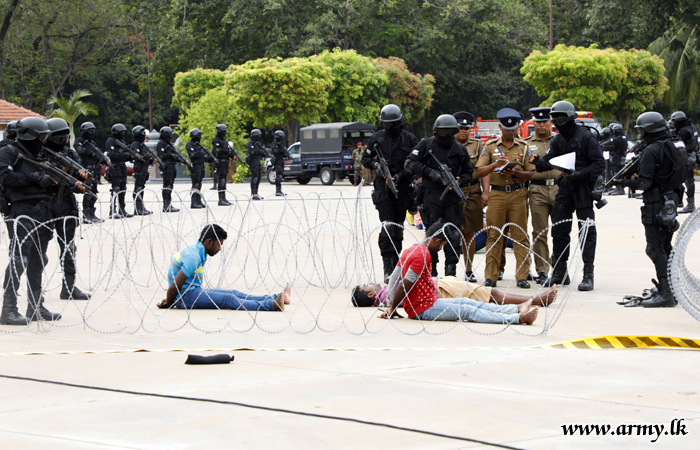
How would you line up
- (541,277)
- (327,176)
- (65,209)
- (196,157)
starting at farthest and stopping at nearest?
(327,176) → (196,157) → (541,277) → (65,209)

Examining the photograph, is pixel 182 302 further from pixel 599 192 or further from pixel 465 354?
pixel 599 192

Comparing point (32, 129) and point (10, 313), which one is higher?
point (32, 129)

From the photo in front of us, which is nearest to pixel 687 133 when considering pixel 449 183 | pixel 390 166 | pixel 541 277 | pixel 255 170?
pixel 541 277

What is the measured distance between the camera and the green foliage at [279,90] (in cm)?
3603

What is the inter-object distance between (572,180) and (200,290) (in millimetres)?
3865

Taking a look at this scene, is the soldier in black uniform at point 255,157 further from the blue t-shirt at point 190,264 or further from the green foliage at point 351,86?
the blue t-shirt at point 190,264

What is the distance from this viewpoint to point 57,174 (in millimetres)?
7457

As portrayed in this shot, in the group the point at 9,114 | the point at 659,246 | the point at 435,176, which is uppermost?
the point at 9,114

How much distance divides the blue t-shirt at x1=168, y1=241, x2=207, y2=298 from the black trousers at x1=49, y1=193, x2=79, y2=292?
3.31 feet

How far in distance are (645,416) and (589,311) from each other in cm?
340

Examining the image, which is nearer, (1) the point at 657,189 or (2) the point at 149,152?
(1) the point at 657,189

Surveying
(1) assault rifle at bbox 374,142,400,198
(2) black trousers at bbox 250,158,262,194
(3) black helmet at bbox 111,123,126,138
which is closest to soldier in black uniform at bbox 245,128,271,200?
(2) black trousers at bbox 250,158,262,194

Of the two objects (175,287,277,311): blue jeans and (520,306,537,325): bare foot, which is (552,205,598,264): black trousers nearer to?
(520,306,537,325): bare foot

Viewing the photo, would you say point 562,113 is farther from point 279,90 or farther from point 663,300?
point 279,90
